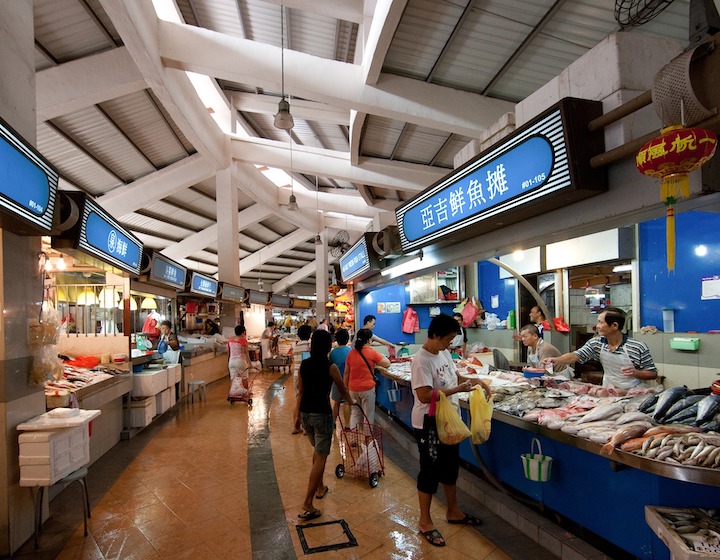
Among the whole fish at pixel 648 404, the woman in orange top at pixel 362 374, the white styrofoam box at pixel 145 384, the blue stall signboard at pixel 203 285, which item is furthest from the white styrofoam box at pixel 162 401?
the whole fish at pixel 648 404

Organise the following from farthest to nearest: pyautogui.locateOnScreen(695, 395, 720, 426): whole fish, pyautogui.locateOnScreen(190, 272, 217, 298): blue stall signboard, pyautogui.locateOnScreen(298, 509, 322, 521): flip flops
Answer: pyautogui.locateOnScreen(190, 272, 217, 298): blue stall signboard < pyautogui.locateOnScreen(298, 509, 322, 521): flip flops < pyautogui.locateOnScreen(695, 395, 720, 426): whole fish

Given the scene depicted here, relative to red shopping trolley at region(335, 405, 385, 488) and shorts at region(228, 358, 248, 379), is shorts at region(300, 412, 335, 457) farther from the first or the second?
shorts at region(228, 358, 248, 379)

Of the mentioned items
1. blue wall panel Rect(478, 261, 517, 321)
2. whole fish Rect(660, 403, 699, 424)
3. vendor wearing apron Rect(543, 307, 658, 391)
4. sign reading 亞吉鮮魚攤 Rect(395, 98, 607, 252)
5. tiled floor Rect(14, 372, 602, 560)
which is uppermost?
sign reading 亞吉鮮魚攤 Rect(395, 98, 607, 252)

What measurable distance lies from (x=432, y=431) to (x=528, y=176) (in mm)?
2224

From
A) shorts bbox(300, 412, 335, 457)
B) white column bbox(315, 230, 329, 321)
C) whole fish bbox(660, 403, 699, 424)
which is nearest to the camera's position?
whole fish bbox(660, 403, 699, 424)

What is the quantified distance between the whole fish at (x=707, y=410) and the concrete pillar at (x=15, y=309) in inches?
206

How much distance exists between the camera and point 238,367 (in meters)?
9.55

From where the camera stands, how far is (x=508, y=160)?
3537 mm

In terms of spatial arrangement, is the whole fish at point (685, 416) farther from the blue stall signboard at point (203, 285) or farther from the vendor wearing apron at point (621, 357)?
the blue stall signboard at point (203, 285)

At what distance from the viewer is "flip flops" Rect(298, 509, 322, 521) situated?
4109 millimetres

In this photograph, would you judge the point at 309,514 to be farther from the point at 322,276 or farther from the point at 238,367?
the point at 322,276

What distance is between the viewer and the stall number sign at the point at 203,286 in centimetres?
1134

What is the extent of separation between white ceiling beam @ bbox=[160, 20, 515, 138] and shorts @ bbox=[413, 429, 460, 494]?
4.73 m

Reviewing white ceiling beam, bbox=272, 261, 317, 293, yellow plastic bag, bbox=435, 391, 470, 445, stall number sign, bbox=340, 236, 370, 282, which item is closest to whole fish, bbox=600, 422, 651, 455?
yellow plastic bag, bbox=435, 391, 470, 445
